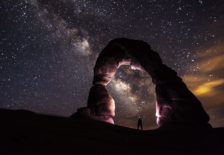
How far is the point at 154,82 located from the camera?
24250mm

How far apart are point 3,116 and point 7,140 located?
3.99 metres

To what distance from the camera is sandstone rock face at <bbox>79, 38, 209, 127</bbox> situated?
2081 cm

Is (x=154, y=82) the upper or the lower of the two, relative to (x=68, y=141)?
upper

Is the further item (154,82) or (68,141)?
(154,82)

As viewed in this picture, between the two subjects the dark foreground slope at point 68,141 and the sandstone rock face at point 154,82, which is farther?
the sandstone rock face at point 154,82

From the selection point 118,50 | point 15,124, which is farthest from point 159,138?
point 118,50

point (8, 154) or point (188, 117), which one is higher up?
point (188, 117)

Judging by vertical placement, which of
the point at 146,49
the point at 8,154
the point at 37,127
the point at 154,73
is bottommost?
the point at 8,154

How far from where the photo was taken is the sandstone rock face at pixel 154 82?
2081cm

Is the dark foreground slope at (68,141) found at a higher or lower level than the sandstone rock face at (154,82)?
lower

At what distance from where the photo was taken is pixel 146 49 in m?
26.6

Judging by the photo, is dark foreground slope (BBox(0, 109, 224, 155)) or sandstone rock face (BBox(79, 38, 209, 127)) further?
sandstone rock face (BBox(79, 38, 209, 127))

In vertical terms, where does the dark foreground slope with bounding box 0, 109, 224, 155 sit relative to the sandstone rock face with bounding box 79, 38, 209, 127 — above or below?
below

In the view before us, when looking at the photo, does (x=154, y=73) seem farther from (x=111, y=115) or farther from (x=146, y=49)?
(x=111, y=115)
